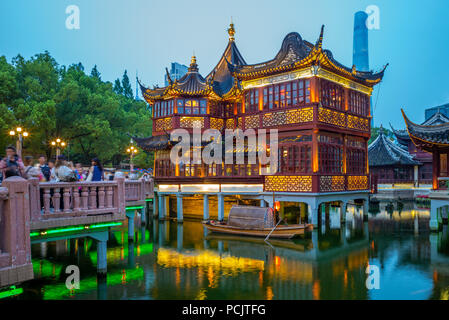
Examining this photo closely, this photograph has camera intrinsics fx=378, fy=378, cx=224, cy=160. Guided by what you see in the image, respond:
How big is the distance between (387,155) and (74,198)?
140 feet

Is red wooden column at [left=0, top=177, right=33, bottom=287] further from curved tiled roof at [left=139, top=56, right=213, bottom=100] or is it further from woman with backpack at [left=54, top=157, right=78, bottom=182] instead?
curved tiled roof at [left=139, top=56, right=213, bottom=100]

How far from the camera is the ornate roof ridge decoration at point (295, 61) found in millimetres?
20472

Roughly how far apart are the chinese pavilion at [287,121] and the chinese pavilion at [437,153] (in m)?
3.86

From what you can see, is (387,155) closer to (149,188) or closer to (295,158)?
(295,158)

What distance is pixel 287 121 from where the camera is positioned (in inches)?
861

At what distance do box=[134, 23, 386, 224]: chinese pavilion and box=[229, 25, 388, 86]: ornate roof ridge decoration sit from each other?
57 mm

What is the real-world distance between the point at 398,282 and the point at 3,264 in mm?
11023

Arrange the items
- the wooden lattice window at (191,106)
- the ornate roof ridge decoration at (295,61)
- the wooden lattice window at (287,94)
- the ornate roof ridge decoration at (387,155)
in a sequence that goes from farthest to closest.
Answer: the ornate roof ridge decoration at (387,155), the wooden lattice window at (191,106), the wooden lattice window at (287,94), the ornate roof ridge decoration at (295,61)

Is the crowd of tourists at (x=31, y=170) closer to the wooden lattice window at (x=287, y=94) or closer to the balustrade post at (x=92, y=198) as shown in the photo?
the balustrade post at (x=92, y=198)

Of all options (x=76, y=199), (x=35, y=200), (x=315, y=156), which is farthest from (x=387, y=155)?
(x=35, y=200)

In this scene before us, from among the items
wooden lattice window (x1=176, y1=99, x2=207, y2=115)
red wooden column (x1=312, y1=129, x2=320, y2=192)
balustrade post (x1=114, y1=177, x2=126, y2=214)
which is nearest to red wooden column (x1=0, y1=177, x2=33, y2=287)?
balustrade post (x1=114, y1=177, x2=126, y2=214)

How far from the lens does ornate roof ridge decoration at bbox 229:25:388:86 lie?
20472 mm

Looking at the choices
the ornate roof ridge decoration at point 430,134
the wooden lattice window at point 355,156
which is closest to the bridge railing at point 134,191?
the wooden lattice window at point 355,156
